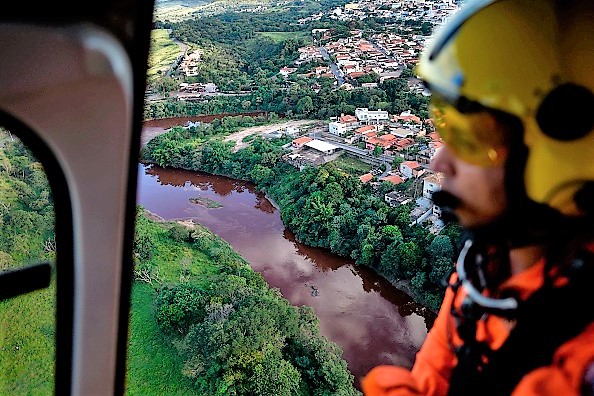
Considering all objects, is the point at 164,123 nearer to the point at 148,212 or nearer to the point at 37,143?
the point at 148,212

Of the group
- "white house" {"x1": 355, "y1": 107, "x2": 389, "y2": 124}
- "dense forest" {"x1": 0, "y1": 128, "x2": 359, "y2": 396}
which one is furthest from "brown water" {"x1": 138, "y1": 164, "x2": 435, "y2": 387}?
"white house" {"x1": 355, "y1": 107, "x2": 389, "y2": 124}

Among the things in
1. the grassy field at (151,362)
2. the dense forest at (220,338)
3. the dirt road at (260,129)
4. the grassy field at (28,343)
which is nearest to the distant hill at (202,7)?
the dirt road at (260,129)

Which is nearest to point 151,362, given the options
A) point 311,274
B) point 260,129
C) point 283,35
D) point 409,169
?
point 311,274

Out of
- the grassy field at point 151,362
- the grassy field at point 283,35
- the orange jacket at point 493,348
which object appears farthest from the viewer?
the grassy field at point 283,35

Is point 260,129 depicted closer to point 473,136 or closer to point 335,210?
point 335,210

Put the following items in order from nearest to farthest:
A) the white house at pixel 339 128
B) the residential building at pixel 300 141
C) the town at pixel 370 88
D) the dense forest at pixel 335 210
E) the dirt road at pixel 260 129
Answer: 1. the dense forest at pixel 335 210
2. the town at pixel 370 88
3. the residential building at pixel 300 141
4. the white house at pixel 339 128
5. the dirt road at pixel 260 129

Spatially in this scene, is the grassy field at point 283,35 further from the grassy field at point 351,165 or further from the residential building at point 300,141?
the grassy field at point 351,165

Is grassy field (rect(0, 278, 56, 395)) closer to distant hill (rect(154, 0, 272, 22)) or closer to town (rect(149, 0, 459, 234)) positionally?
town (rect(149, 0, 459, 234))
